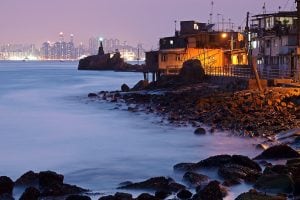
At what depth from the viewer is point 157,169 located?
2047 centimetres

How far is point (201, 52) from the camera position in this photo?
62344mm

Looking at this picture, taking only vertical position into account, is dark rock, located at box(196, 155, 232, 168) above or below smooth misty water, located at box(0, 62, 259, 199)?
above

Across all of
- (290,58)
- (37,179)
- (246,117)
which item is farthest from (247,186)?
(290,58)

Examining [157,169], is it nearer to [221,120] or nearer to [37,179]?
[37,179]

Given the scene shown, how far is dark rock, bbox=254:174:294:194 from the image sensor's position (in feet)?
46.6

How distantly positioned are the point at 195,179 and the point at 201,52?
1858 inches

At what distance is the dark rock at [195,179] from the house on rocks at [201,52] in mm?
39538

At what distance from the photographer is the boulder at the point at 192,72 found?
5062cm

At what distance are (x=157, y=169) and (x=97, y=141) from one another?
9408 mm

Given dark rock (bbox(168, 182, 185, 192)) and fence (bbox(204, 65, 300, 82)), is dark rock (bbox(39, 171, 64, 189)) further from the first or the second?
fence (bbox(204, 65, 300, 82))

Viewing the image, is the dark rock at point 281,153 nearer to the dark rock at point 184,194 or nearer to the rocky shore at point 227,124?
the rocky shore at point 227,124

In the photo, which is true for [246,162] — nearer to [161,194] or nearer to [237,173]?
[237,173]

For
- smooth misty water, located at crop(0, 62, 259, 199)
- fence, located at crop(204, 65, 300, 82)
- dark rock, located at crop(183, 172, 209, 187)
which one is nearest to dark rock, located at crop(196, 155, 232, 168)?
smooth misty water, located at crop(0, 62, 259, 199)

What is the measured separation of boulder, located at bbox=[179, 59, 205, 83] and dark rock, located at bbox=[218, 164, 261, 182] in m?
33.4
